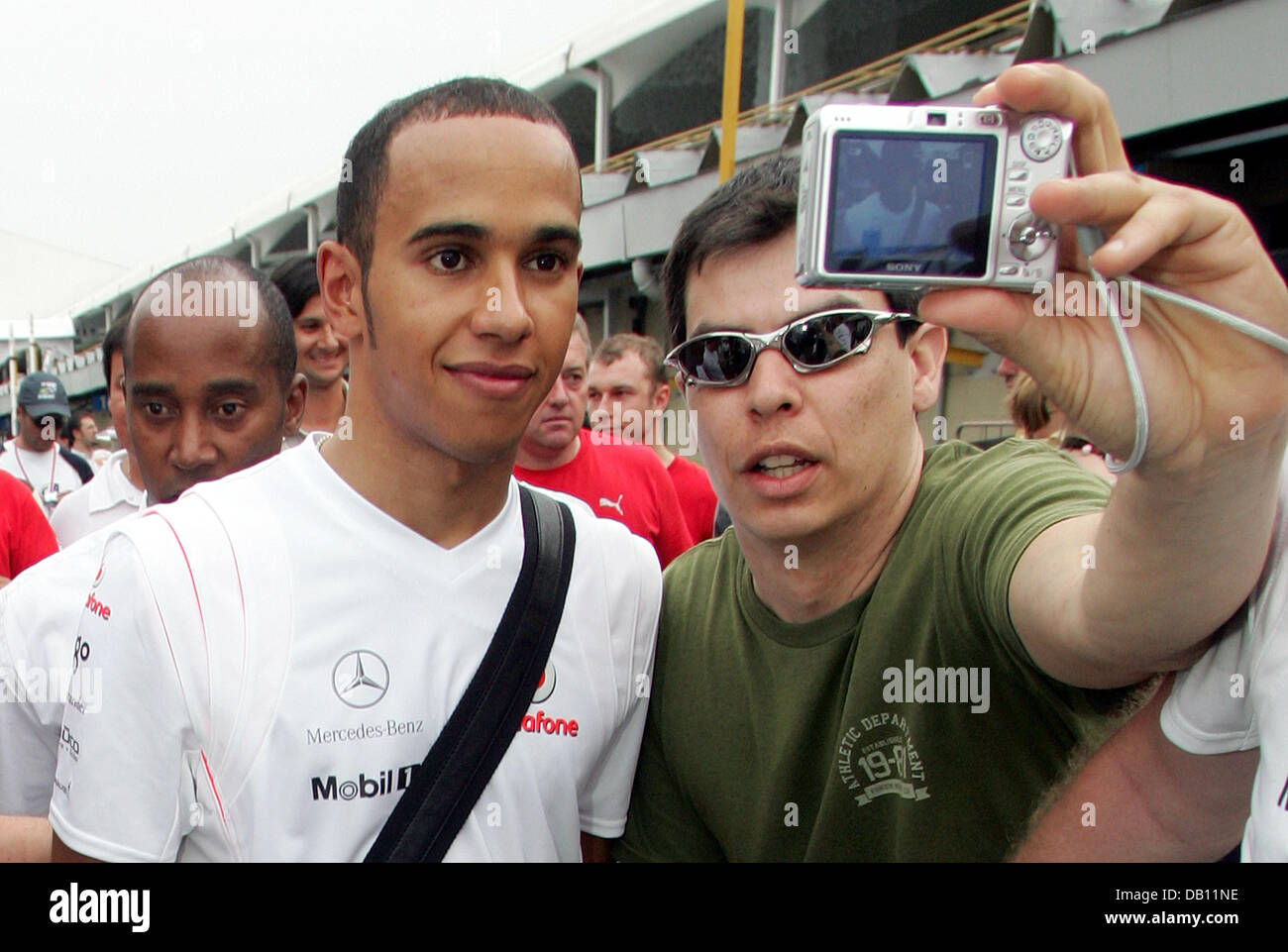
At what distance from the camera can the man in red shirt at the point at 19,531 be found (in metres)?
3.91

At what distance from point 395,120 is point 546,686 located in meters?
1.08

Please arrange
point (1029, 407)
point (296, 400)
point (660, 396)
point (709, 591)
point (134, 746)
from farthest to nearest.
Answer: point (660, 396), point (1029, 407), point (296, 400), point (709, 591), point (134, 746)

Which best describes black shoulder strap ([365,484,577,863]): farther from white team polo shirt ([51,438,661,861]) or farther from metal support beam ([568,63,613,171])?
metal support beam ([568,63,613,171])

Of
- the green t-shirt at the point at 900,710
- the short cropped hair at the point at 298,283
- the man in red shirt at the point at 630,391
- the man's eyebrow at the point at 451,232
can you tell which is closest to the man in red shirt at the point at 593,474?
the man in red shirt at the point at 630,391

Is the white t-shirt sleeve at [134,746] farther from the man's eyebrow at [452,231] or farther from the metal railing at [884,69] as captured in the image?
the metal railing at [884,69]

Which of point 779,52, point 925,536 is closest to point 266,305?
point 925,536

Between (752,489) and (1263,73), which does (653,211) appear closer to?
(1263,73)

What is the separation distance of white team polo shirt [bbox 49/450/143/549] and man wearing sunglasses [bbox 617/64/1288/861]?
234 centimetres

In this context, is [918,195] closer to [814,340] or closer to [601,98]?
[814,340]

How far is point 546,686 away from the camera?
1960 mm

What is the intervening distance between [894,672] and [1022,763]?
11.0 inches


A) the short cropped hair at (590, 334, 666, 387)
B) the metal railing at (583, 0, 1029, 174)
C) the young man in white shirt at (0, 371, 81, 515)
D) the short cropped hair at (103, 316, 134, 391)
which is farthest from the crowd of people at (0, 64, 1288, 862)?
the metal railing at (583, 0, 1029, 174)

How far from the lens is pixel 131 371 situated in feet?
9.05

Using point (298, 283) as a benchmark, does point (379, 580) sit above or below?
below
